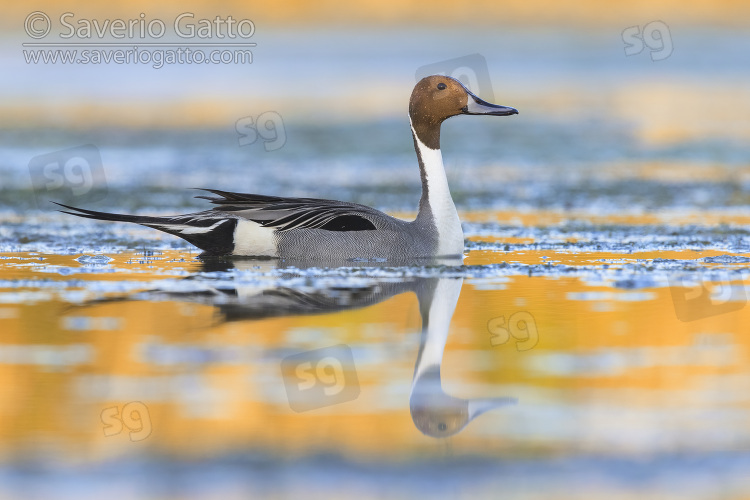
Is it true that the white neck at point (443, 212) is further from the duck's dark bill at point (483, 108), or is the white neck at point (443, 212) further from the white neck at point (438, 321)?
the white neck at point (438, 321)

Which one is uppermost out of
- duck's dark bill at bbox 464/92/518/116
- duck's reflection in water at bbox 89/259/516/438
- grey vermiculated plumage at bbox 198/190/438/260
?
duck's dark bill at bbox 464/92/518/116

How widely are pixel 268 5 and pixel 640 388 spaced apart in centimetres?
3320

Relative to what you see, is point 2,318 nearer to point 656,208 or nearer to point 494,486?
point 494,486

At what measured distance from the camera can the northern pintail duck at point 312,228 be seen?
846cm

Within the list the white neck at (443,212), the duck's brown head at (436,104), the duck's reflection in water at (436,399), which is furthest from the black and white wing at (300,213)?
the duck's reflection in water at (436,399)

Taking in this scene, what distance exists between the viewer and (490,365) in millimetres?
5586

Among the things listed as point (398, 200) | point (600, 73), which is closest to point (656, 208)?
point (398, 200)

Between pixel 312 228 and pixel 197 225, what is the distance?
76 centimetres

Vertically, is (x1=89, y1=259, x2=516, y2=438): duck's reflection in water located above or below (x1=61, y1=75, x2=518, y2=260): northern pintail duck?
below

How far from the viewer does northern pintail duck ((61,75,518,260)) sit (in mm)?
8461

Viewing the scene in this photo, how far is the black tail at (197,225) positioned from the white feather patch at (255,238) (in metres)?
0.04

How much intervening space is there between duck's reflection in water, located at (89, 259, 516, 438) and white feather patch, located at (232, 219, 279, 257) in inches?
3.8

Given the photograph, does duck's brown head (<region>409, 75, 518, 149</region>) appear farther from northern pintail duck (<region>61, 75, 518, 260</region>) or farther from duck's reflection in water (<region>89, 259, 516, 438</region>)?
duck's reflection in water (<region>89, 259, 516, 438</region>)

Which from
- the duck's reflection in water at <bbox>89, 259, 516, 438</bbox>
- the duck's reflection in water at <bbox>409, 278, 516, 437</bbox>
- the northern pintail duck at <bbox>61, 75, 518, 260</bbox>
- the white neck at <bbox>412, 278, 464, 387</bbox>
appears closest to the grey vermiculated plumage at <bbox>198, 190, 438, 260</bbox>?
the northern pintail duck at <bbox>61, 75, 518, 260</bbox>
